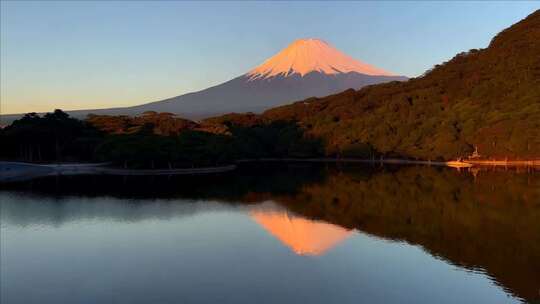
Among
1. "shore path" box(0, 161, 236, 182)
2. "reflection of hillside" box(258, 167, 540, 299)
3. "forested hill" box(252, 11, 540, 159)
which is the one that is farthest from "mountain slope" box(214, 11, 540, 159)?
"shore path" box(0, 161, 236, 182)

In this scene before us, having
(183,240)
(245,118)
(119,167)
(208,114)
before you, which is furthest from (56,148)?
(208,114)

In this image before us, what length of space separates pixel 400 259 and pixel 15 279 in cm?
1076

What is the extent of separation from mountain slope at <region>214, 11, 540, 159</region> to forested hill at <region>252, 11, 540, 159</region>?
0.30 feet

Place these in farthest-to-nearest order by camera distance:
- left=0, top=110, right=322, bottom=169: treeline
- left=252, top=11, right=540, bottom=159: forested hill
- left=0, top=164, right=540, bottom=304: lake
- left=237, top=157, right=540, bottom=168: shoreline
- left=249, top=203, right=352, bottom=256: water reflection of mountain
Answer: left=252, top=11, right=540, bottom=159: forested hill → left=237, top=157, right=540, bottom=168: shoreline → left=0, top=110, right=322, bottom=169: treeline → left=249, top=203, right=352, bottom=256: water reflection of mountain → left=0, top=164, right=540, bottom=304: lake

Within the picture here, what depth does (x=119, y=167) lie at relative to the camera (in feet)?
157

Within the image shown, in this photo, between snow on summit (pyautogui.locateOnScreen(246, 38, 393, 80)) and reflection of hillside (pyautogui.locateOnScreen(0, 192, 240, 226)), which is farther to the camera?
snow on summit (pyautogui.locateOnScreen(246, 38, 393, 80))

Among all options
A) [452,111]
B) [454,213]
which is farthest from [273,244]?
[452,111]

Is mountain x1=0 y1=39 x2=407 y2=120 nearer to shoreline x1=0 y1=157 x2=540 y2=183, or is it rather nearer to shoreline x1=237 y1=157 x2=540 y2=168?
shoreline x1=237 y1=157 x2=540 y2=168

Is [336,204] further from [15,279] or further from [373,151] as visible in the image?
[373,151]

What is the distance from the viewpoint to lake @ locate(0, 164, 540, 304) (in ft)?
44.7

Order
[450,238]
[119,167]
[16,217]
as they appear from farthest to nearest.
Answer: [119,167], [16,217], [450,238]

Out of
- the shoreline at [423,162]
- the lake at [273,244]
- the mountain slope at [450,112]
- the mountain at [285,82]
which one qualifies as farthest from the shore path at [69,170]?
the mountain at [285,82]

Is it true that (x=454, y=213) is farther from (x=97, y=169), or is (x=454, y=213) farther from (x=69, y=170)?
(x=69, y=170)

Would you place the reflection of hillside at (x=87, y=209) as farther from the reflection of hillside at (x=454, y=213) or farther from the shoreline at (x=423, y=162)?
the shoreline at (x=423, y=162)
